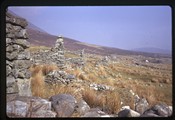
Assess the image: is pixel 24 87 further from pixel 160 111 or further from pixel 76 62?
pixel 160 111

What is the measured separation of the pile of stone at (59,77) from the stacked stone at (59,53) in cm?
10

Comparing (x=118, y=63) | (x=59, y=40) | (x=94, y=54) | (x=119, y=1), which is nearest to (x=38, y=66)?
(x=59, y=40)

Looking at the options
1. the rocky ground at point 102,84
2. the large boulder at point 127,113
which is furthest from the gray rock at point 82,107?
the large boulder at point 127,113

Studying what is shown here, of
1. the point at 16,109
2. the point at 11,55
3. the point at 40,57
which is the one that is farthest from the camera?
the point at 40,57

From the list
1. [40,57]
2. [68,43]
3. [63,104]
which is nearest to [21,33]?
[40,57]

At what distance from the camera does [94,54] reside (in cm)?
440

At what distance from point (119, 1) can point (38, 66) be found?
1.29 m

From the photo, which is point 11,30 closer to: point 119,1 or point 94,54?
point 94,54

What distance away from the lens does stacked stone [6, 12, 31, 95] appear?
→ 431 cm

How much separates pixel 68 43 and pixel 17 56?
0.67m

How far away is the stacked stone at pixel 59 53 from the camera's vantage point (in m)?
4.38

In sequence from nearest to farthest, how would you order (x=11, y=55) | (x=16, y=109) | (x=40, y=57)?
(x=16, y=109), (x=11, y=55), (x=40, y=57)

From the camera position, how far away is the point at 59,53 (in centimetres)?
442

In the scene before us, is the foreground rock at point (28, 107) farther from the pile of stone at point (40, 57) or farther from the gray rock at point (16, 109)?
the pile of stone at point (40, 57)
